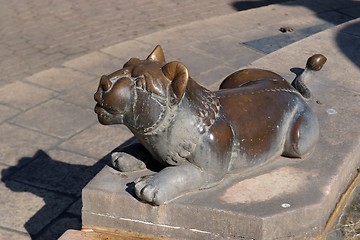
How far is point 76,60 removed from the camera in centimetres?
660

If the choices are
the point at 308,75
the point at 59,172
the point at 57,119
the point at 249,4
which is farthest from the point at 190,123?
the point at 249,4

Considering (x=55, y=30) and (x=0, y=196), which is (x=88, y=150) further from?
(x=55, y=30)

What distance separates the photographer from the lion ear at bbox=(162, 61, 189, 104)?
2.85 metres

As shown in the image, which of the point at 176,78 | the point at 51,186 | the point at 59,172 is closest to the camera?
the point at 176,78

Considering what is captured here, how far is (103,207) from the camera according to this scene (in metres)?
3.09

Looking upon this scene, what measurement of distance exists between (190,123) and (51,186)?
183 centimetres

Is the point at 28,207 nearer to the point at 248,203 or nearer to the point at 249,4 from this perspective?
the point at 248,203

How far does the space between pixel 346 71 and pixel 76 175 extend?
202cm

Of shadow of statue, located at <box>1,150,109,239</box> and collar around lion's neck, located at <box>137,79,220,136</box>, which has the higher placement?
collar around lion's neck, located at <box>137,79,220,136</box>

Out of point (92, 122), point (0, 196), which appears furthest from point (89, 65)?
point (0, 196)

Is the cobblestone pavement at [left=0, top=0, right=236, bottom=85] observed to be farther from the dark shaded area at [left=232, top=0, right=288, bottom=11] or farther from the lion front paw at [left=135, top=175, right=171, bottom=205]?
the lion front paw at [left=135, top=175, right=171, bottom=205]

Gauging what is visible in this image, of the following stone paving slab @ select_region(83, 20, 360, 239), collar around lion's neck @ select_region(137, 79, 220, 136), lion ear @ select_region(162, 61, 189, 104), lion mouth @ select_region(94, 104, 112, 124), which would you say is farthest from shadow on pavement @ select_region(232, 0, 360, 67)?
lion mouth @ select_region(94, 104, 112, 124)

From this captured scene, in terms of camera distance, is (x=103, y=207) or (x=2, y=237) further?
(x=2, y=237)

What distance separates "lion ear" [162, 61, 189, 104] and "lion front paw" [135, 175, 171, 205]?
14.5 inches
